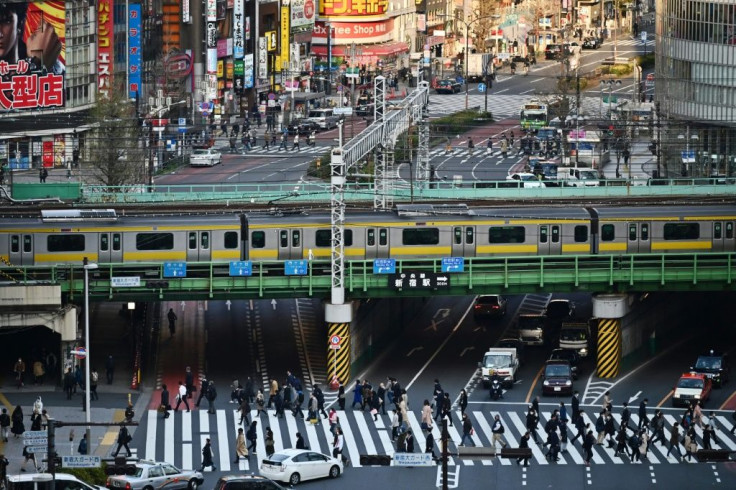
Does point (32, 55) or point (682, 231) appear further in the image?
point (32, 55)

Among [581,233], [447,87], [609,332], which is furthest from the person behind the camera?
[447,87]

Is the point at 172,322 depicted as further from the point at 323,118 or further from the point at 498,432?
the point at 323,118

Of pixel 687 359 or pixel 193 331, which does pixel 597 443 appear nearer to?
pixel 687 359

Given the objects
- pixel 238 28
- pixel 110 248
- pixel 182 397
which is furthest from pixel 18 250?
pixel 238 28

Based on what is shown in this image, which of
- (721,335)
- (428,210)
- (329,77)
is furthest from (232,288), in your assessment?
(329,77)

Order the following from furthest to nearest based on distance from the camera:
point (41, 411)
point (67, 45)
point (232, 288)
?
point (67, 45) < point (232, 288) < point (41, 411)

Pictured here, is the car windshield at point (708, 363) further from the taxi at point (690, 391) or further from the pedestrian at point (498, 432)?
the pedestrian at point (498, 432)

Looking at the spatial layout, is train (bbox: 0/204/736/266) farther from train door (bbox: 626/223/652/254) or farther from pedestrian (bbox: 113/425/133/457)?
pedestrian (bbox: 113/425/133/457)
